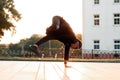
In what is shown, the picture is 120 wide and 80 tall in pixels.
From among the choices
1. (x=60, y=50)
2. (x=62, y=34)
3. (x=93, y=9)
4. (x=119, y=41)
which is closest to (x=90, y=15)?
(x=93, y=9)

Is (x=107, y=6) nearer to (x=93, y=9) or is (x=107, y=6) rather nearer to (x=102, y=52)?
(x=93, y=9)

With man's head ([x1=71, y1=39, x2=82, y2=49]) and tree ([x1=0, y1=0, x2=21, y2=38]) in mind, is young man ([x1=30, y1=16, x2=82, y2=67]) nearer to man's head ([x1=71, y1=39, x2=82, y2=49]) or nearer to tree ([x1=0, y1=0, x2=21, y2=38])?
man's head ([x1=71, y1=39, x2=82, y2=49])

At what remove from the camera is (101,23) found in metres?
52.2

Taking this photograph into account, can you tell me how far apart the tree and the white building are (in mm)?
8405

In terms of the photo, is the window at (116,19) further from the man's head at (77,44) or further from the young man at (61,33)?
the man's head at (77,44)

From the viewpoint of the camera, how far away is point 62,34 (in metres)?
11.7

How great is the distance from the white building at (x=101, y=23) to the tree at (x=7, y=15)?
8405mm

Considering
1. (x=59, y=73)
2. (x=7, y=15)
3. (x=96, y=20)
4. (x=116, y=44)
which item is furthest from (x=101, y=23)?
(x=59, y=73)

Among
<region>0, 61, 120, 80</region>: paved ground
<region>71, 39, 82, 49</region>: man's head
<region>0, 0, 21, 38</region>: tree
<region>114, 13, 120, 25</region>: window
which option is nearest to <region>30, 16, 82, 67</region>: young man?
<region>71, 39, 82, 49</region>: man's head

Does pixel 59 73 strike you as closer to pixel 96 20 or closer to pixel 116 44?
pixel 116 44

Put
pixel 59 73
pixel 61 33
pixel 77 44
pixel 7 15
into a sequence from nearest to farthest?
pixel 59 73
pixel 61 33
pixel 77 44
pixel 7 15

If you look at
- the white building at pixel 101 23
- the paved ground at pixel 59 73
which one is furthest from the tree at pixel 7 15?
the paved ground at pixel 59 73

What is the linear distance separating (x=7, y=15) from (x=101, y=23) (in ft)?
37.5

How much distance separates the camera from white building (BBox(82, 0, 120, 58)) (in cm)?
5184
